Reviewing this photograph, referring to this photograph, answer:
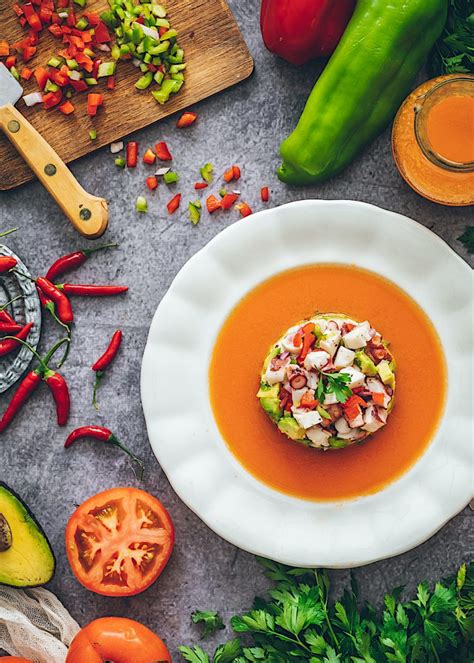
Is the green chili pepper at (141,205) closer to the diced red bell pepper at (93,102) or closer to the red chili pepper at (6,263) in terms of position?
the diced red bell pepper at (93,102)

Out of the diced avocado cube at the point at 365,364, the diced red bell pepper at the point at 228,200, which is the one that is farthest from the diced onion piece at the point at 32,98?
the diced avocado cube at the point at 365,364

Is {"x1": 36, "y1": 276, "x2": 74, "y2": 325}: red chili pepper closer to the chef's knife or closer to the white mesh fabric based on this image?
the chef's knife

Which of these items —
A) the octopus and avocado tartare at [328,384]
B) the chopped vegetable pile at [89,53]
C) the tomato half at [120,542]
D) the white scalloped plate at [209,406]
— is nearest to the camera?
the octopus and avocado tartare at [328,384]

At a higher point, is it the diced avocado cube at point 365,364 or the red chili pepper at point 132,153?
the red chili pepper at point 132,153

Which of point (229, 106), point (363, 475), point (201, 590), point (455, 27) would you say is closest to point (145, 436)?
point (201, 590)

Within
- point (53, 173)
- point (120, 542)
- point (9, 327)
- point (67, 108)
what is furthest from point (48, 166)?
point (120, 542)

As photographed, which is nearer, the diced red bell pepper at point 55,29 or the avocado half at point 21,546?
the avocado half at point 21,546

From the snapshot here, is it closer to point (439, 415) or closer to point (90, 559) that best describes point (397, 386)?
point (439, 415)
